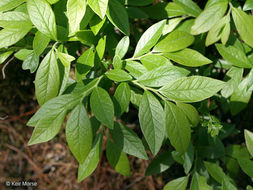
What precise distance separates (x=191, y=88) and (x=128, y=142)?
27cm

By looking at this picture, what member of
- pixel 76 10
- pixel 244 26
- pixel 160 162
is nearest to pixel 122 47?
pixel 76 10

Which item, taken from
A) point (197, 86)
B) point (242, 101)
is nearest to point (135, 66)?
point (197, 86)

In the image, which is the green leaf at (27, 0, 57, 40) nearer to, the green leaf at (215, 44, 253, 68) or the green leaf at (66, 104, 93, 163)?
the green leaf at (66, 104, 93, 163)

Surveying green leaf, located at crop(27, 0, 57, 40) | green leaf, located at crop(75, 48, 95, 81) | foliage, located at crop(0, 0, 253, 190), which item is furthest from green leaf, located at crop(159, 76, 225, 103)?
green leaf, located at crop(27, 0, 57, 40)

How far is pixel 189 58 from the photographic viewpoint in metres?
0.74

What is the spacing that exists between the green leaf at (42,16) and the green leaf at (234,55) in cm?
58

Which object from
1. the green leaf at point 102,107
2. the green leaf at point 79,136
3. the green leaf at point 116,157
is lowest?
the green leaf at point 116,157

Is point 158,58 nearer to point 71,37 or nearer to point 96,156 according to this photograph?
point 71,37

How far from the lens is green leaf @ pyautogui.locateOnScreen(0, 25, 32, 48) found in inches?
25.4

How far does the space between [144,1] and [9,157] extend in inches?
64.7

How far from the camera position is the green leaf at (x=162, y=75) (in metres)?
0.67

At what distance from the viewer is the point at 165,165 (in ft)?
3.55

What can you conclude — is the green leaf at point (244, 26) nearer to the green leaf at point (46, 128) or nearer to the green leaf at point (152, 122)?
the green leaf at point (152, 122)

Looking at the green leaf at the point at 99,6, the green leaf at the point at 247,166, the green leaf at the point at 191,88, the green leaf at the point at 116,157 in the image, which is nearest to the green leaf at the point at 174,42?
the green leaf at the point at 191,88
